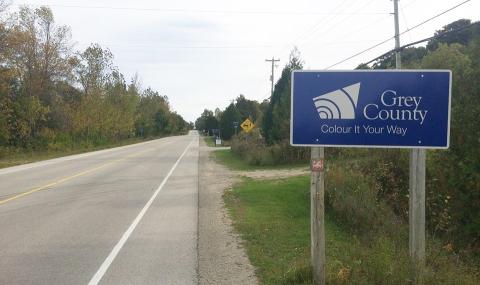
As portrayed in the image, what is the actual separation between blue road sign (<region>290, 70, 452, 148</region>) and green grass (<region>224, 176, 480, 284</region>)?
1.46 m

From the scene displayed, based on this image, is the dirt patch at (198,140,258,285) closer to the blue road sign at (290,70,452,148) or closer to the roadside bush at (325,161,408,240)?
the blue road sign at (290,70,452,148)

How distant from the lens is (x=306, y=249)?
26.8ft

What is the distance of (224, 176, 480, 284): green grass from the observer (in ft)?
19.0

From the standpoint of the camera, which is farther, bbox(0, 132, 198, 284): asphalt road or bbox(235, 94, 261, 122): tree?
bbox(235, 94, 261, 122): tree

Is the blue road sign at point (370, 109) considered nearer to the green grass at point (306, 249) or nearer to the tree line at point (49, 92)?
the green grass at point (306, 249)

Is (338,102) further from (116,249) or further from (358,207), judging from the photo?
(358,207)

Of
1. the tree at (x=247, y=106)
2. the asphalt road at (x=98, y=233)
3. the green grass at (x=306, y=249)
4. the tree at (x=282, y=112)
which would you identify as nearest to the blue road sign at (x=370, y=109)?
the green grass at (x=306, y=249)

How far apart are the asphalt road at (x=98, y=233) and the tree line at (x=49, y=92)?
33.3m

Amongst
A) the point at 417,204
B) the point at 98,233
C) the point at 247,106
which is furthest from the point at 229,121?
the point at 417,204

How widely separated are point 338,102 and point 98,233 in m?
5.76

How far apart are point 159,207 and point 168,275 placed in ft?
20.4

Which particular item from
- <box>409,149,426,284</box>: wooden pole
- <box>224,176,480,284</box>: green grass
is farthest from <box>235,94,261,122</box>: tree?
<box>409,149,426,284</box>: wooden pole

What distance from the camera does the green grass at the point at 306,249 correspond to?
580 centimetres

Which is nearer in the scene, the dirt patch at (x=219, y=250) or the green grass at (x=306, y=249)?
the green grass at (x=306, y=249)
